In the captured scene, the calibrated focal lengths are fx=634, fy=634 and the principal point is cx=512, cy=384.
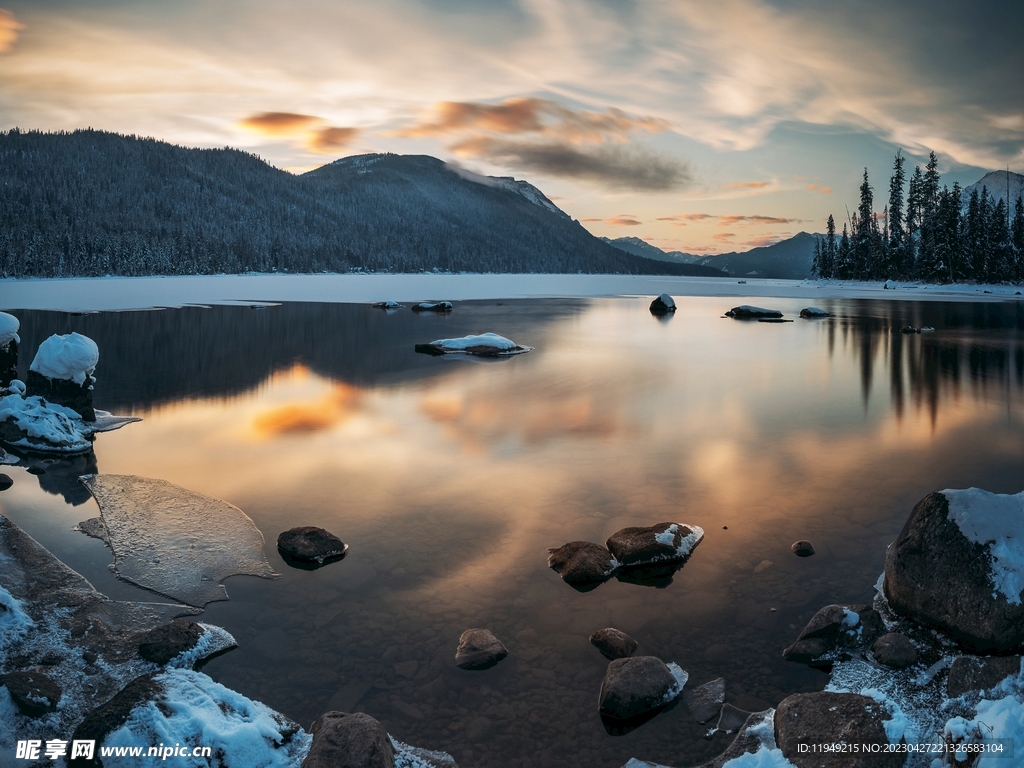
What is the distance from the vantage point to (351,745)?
4.96m

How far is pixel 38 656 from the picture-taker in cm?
621

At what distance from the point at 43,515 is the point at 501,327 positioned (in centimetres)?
3666

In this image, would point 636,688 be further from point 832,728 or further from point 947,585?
point 947,585

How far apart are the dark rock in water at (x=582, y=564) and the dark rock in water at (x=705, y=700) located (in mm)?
2159

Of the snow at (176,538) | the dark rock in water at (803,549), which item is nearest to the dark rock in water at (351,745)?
the snow at (176,538)

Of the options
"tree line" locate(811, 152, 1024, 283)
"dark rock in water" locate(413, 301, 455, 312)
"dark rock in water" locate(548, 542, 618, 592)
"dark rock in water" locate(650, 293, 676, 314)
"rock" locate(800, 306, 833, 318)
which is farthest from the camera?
"tree line" locate(811, 152, 1024, 283)

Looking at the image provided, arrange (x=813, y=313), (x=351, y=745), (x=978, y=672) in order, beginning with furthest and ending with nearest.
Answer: (x=813, y=313)
(x=978, y=672)
(x=351, y=745)

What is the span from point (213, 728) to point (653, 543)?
5.76 m

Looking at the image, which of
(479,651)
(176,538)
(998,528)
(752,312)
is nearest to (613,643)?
(479,651)

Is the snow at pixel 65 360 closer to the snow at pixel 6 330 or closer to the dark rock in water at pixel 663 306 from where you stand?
the snow at pixel 6 330

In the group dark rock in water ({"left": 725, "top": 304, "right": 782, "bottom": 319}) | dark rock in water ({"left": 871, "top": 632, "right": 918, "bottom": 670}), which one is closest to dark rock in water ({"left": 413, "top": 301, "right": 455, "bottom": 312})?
dark rock in water ({"left": 725, "top": 304, "right": 782, "bottom": 319})

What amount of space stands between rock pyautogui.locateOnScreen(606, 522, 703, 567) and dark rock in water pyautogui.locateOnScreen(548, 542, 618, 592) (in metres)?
0.22

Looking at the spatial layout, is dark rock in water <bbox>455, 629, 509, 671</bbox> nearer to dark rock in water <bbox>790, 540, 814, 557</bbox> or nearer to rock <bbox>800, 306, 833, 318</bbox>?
dark rock in water <bbox>790, 540, 814, 557</bbox>

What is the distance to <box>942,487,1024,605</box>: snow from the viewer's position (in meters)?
6.47
